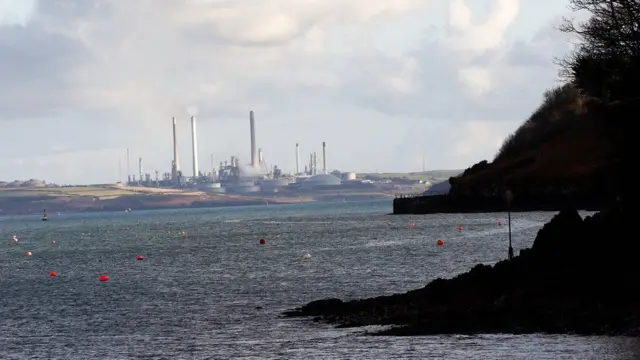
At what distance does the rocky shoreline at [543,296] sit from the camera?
129 feet

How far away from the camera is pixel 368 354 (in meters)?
37.2

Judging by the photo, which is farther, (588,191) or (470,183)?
(470,183)

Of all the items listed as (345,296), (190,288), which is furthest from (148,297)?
(345,296)

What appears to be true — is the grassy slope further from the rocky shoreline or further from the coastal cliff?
the rocky shoreline

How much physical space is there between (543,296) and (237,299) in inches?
935

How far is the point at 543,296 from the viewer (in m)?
42.4

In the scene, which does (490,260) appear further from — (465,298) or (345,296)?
(465,298)

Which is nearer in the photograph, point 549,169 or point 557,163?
point 549,169

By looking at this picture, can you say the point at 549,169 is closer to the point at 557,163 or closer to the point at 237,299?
the point at 557,163

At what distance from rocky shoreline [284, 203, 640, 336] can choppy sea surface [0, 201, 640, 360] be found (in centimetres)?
154

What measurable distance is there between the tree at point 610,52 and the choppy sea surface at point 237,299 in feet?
49.9

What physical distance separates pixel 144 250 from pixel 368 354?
99.4m

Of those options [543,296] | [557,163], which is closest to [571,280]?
[543,296]

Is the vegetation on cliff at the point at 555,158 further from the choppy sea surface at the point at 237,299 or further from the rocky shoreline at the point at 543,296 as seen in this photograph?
the rocky shoreline at the point at 543,296
